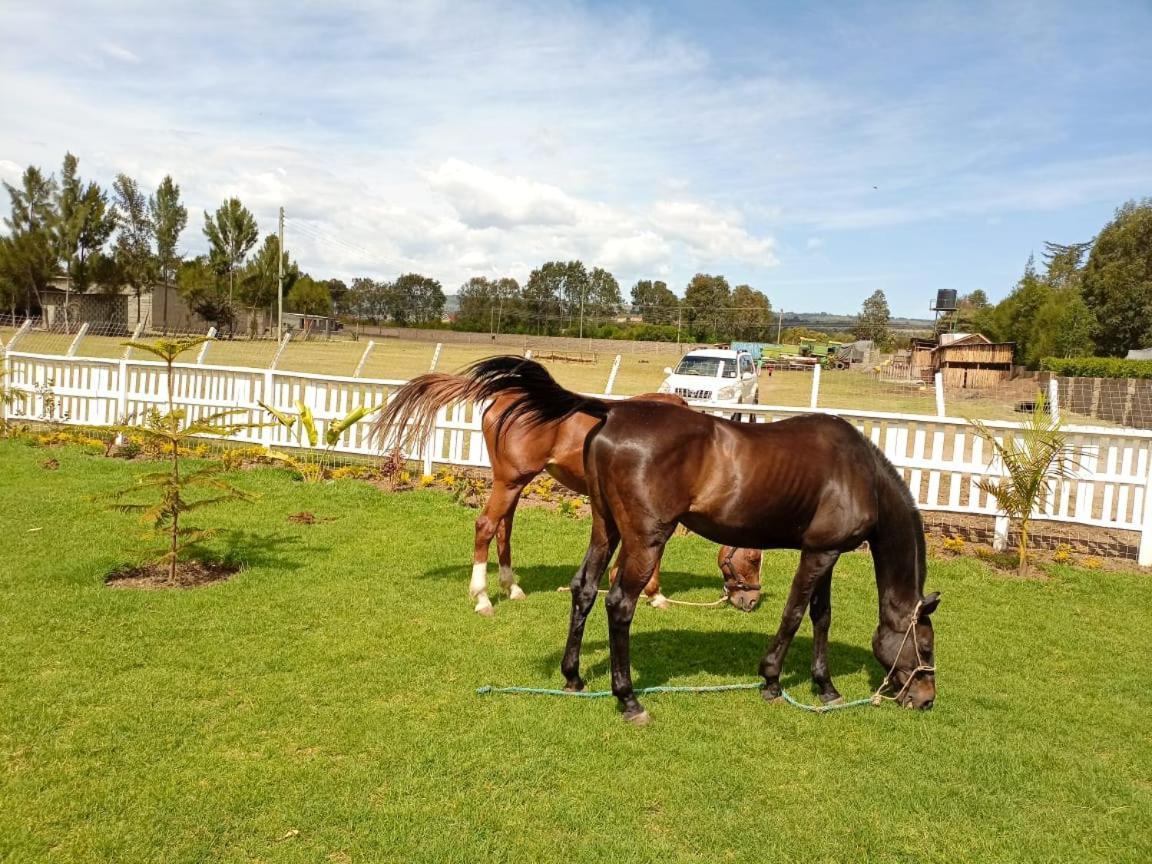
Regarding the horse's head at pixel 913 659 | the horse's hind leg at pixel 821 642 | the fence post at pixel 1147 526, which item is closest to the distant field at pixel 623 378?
the fence post at pixel 1147 526

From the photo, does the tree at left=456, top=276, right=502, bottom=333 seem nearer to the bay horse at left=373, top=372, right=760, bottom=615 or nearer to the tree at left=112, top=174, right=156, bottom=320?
the tree at left=112, top=174, right=156, bottom=320

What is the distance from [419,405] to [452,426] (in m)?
4.68

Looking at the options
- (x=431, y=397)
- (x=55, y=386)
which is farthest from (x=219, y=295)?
(x=431, y=397)

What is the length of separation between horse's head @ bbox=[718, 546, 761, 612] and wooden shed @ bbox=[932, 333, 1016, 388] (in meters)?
37.2

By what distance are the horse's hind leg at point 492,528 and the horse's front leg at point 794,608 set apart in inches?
95.6

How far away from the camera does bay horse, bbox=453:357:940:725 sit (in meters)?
4.25

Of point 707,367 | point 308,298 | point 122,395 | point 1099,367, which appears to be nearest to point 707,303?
point 308,298

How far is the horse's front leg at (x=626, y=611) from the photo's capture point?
4230mm

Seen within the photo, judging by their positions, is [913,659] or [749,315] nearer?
[913,659]

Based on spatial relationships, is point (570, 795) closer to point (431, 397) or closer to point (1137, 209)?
point (431, 397)

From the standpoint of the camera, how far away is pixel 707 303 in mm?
92688

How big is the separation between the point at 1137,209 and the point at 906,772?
6080 cm

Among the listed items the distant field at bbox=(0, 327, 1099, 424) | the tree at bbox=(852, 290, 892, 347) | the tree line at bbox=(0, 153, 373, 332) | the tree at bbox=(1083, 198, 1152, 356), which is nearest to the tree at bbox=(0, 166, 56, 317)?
the tree line at bbox=(0, 153, 373, 332)

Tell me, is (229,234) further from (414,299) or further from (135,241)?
(414,299)
